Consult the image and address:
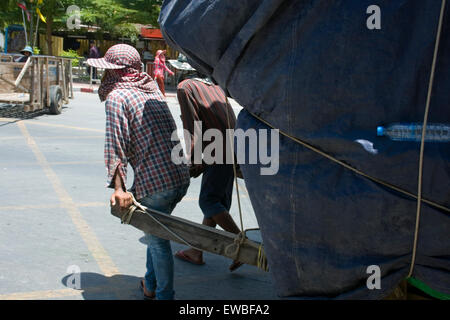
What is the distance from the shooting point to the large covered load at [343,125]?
1.86m

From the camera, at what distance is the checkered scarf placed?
3600 millimetres

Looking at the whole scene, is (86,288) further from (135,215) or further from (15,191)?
(15,191)

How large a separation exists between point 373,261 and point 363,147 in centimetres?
43

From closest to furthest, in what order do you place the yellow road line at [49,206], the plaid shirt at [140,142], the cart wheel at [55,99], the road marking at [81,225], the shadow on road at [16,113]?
the plaid shirt at [140,142] → the road marking at [81,225] → the yellow road line at [49,206] → the shadow on road at [16,113] → the cart wheel at [55,99]

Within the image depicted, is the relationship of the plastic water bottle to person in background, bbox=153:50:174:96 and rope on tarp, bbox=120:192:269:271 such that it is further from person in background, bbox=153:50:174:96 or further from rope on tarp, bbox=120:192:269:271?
person in background, bbox=153:50:174:96

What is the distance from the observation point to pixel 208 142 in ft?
14.1

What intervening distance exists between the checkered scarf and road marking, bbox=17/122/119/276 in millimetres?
1563

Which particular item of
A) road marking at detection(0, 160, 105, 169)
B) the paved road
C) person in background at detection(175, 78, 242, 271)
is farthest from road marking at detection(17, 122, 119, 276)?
person in background at detection(175, 78, 242, 271)

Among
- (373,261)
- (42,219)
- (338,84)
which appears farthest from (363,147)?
(42,219)

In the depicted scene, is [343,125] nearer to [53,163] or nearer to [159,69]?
[53,163]

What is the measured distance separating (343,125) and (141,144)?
185 centimetres

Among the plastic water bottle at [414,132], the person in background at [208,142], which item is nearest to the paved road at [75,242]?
the person in background at [208,142]

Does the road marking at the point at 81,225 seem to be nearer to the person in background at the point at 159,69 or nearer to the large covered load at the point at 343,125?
the large covered load at the point at 343,125

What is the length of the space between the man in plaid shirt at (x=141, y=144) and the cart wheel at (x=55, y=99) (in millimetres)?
10147
